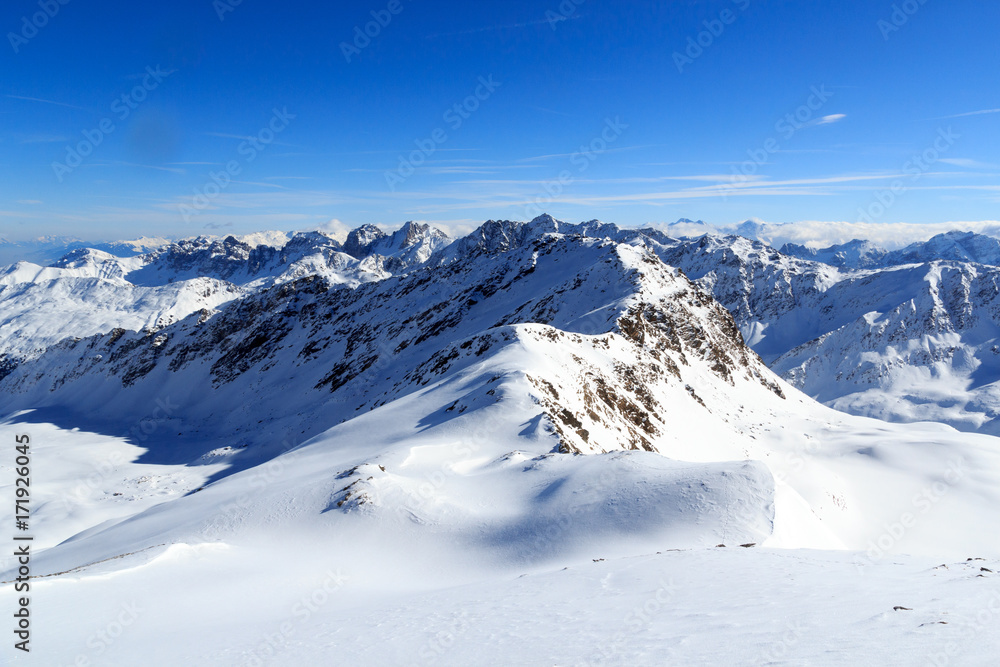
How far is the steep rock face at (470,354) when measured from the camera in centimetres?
3856

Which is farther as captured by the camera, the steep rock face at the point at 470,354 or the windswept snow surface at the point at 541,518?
the steep rock face at the point at 470,354

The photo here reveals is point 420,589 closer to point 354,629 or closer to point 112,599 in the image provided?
point 354,629

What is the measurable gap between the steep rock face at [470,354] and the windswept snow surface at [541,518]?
18.2 inches

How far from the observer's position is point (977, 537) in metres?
33.5

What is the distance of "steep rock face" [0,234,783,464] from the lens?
1518 inches

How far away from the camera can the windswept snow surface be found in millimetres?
9758

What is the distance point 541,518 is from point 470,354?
2594cm

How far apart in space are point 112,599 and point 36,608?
1552 mm

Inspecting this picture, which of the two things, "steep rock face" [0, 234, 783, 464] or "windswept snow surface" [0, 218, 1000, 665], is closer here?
"windswept snow surface" [0, 218, 1000, 665]

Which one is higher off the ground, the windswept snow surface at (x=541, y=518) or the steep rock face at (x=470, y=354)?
the steep rock face at (x=470, y=354)

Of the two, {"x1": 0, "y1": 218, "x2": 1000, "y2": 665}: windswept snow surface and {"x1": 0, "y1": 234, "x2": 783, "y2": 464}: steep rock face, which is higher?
{"x1": 0, "y1": 234, "x2": 783, "y2": 464}: steep rock face

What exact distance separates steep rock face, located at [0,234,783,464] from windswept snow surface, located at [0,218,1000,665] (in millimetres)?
464

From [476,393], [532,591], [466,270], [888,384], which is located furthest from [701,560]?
[888,384]

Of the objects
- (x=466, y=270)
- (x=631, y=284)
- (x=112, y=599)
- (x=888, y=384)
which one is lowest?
(x=888, y=384)
